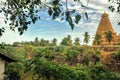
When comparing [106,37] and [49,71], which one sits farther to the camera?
[106,37]

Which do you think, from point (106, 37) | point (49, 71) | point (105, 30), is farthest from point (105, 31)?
point (49, 71)

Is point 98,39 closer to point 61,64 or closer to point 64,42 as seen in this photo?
point 64,42

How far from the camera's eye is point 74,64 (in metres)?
69.5

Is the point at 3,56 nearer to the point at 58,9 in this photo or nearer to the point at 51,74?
the point at 58,9

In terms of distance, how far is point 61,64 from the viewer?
47.8 m

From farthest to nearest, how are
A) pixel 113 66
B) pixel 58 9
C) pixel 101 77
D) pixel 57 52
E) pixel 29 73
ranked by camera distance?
pixel 57 52 → pixel 113 66 → pixel 101 77 → pixel 29 73 → pixel 58 9

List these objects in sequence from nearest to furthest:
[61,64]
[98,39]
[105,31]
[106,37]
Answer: [61,64]
[106,37]
[98,39]
[105,31]

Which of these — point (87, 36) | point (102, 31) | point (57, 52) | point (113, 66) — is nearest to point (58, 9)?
point (113, 66)

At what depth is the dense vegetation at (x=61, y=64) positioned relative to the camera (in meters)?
30.5

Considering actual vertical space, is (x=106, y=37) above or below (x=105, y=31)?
above

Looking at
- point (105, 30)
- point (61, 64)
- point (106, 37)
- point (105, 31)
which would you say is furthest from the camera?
point (105, 30)

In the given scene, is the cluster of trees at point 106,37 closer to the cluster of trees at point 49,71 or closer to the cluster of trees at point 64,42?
the cluster of trees at point 64,42

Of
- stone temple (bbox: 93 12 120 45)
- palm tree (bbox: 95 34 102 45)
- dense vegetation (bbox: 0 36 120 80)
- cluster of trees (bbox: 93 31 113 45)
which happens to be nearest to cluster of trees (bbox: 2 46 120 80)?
dense vegetation (bbox: 0 36 120 80)

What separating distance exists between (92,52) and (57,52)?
859 centimetres
